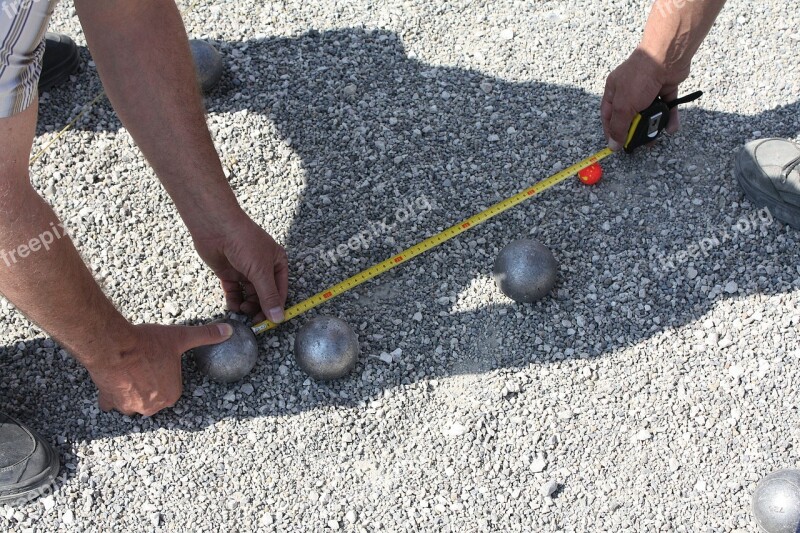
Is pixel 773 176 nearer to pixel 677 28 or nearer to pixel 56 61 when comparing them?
pixel 677 28

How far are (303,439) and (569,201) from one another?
81.2 inches

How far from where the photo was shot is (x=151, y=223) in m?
4.46

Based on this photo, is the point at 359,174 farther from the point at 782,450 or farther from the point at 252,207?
the point at 782,450

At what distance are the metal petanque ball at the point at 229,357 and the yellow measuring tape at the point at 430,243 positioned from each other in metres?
0.22

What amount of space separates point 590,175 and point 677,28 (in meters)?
0.94

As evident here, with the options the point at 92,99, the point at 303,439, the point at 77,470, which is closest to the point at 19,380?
the point at 77,470

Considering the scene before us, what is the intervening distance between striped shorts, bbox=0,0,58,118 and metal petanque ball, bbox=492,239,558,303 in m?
2.31

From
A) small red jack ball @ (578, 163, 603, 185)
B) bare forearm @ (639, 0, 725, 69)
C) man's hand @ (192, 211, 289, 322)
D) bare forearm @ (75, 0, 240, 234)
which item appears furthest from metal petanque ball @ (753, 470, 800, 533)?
bare forearm @ (75, 0, 240, 234)

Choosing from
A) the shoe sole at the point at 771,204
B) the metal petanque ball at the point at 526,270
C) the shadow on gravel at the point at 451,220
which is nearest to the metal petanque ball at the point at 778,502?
the shadow on gravel at the point at 451,220

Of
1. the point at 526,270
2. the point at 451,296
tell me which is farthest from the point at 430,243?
the point at 526,270

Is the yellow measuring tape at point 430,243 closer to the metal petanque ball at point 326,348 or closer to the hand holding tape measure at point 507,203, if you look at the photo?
the hand holding tape measure at point 507,203

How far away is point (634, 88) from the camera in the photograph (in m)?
4.28

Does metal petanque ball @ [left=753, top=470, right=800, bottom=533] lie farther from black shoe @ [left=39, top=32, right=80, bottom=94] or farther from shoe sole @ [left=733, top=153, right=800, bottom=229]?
black shoe @ [left=39, top=32, right=80, bottom=94]

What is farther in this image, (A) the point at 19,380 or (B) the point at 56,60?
(B) the point at 56,60
